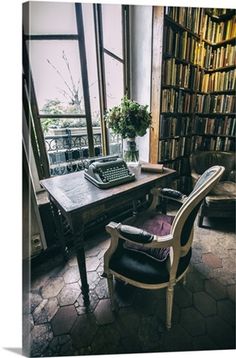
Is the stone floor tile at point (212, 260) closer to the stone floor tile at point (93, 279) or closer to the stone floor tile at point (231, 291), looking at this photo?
the stone floor tile at point (231, 291)

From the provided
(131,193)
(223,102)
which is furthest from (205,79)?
(131,193)

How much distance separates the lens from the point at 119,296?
4.43 ft

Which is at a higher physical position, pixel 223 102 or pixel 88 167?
pixel 223 102

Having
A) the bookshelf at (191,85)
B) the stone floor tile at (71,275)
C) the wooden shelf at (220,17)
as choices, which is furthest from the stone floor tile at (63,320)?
the wooden shelf at (220,17)

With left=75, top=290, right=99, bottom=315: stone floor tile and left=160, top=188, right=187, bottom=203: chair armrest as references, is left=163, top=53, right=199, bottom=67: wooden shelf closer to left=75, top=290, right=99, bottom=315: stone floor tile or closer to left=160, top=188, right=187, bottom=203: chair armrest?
left=160, top=188, right=187, bottom=203: chair armrest

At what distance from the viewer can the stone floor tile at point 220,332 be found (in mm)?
1055

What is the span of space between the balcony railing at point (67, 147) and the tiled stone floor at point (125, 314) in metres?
0.92

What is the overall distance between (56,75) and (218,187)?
81.2 inches

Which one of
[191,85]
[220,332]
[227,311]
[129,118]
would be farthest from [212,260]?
[191,85]

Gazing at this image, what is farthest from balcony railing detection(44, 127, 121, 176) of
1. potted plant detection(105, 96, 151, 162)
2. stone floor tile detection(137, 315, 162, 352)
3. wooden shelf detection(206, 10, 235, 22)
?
wooden shelf detection(206, 10, 235, 22)

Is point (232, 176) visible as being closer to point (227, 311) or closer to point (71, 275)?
point (227, 311)
